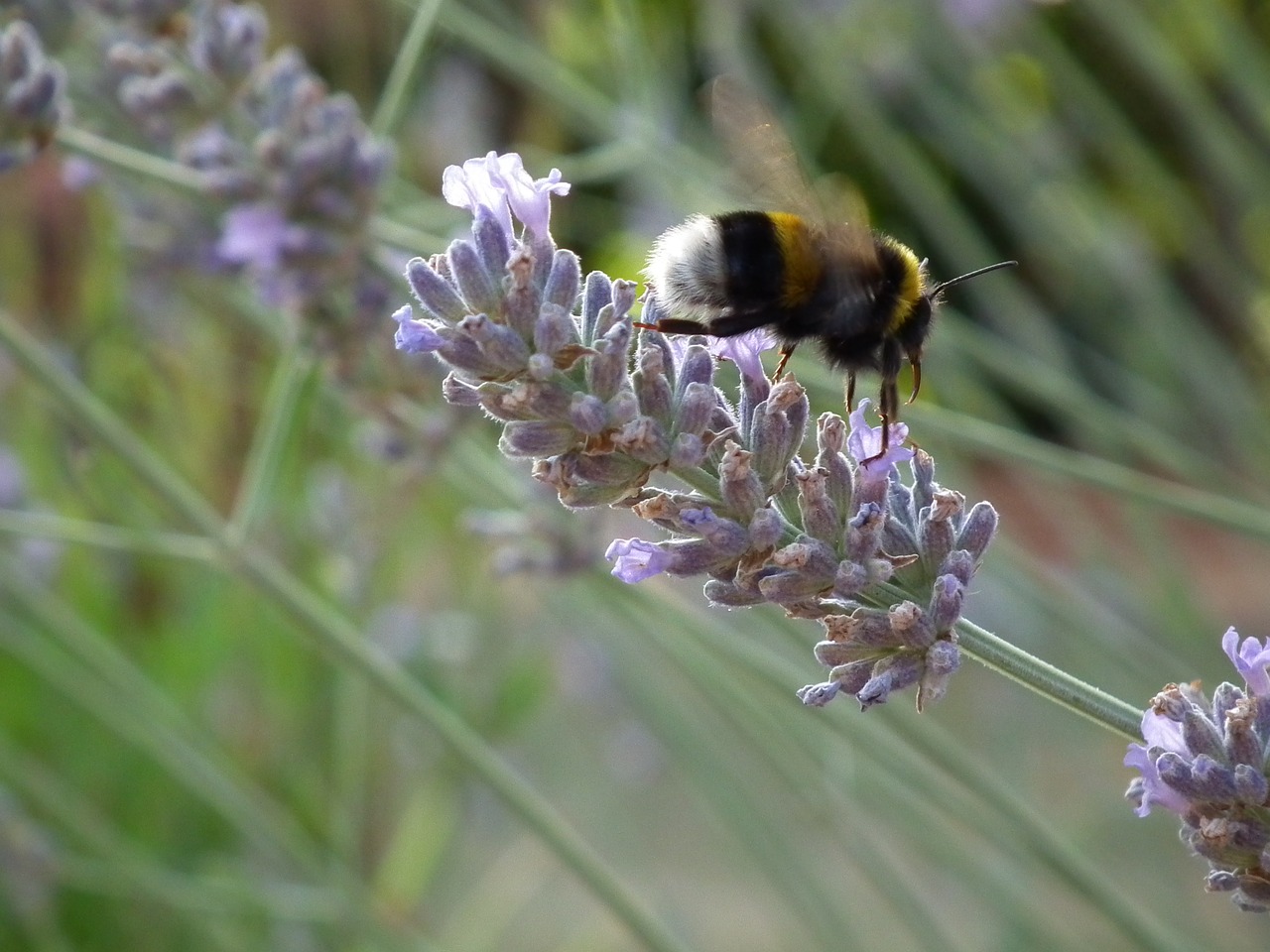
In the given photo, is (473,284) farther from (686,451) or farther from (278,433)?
(278,433)

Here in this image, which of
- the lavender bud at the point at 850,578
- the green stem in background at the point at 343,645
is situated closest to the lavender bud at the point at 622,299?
the lavender bud at the point at 850,578

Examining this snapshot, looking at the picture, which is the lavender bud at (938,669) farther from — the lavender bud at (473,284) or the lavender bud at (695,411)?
the lavender bud at (473,284)

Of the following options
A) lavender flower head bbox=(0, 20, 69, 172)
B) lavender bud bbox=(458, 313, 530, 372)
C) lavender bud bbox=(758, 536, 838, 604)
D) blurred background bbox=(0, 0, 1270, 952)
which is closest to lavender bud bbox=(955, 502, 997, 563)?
lavender bud bbox=(758, 536, 838, 604)

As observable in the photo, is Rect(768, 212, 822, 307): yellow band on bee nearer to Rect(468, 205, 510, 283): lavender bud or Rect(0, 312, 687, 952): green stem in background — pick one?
Rect(468, 205, 510, 283): lavender bud

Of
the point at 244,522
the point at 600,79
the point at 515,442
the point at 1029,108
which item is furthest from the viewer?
the point at 600,79

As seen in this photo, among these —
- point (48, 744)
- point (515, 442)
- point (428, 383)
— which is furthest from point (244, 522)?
point (48, 744)

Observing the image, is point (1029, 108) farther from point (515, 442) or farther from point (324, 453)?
point (515, 442)
